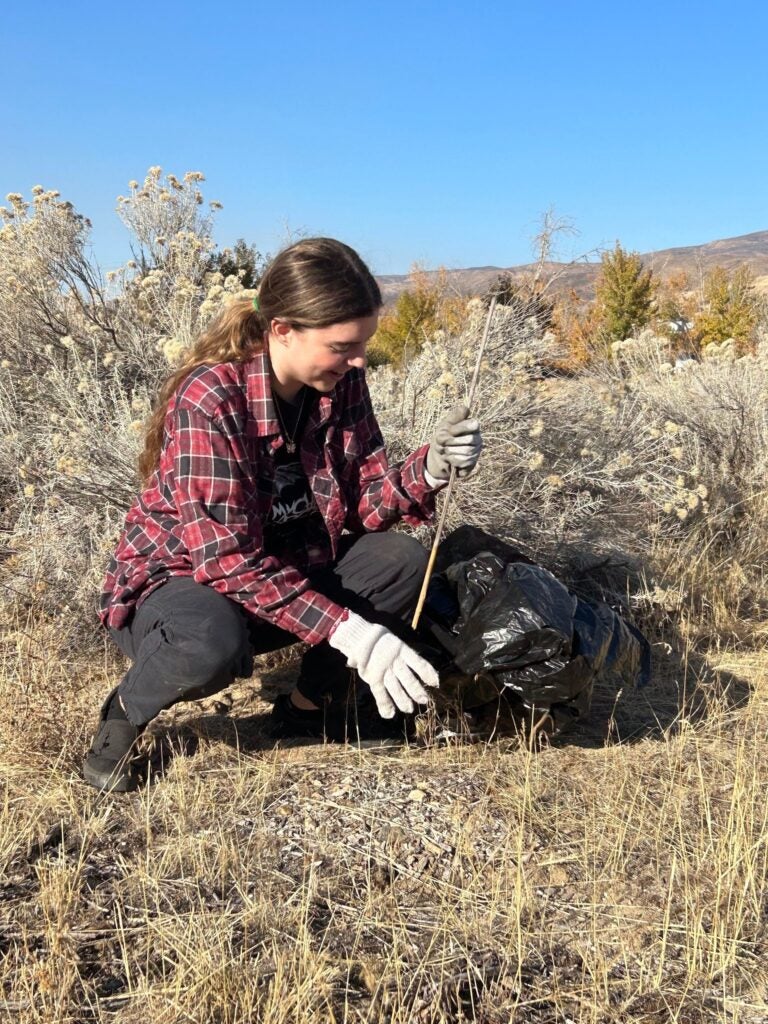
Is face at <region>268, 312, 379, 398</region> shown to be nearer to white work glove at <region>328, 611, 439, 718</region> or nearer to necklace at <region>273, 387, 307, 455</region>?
necklace at <region>273, 387, 307, 455</region>

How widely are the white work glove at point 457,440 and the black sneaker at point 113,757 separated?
1108 millimetres

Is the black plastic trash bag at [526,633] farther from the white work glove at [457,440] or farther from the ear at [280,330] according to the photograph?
the ear at [280,330]

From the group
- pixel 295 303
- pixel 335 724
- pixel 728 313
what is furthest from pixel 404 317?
pixel 295 303

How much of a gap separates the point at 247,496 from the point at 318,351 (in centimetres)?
42

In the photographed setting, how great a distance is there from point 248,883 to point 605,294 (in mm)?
14343

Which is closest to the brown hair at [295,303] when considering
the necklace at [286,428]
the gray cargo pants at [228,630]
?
the necklace at [286,428]

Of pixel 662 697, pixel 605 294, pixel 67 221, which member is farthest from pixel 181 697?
pixel 605 294

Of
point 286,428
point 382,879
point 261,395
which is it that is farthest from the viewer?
point 286,428

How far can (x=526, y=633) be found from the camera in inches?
96.0

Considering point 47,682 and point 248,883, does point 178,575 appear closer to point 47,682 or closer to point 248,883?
point 47,682

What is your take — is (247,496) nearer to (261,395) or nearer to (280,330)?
(261,395)

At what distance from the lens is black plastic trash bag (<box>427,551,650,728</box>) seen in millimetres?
2447

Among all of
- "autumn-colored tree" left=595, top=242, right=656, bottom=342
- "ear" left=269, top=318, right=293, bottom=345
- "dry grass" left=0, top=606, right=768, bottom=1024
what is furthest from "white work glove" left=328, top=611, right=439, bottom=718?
"autumn-colored tree" left=595, top=242, right=656, bottom=342

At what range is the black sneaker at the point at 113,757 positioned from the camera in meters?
2.33
